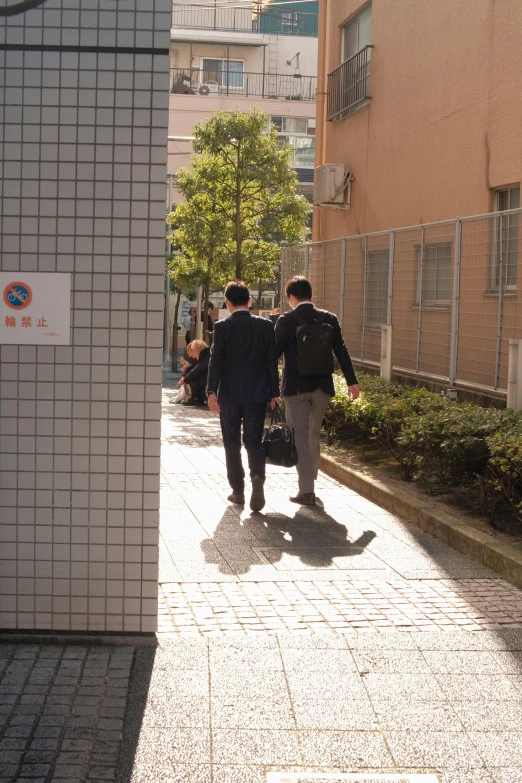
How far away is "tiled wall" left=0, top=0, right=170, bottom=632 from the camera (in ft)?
15.8

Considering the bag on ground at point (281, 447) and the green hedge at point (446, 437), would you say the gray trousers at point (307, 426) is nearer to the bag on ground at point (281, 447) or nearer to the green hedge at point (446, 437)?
the bag on ground at point (281, 447)

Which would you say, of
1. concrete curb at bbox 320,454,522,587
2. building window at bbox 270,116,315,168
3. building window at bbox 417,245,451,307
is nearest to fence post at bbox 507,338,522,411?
concrete curb at bbox 320,454,522,587

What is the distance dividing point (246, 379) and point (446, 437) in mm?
1604

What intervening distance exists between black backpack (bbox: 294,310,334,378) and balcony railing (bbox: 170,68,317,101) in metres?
40.0

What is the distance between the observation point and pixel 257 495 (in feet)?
28.4

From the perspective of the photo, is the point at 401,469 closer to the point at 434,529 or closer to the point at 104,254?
the point at 434,529

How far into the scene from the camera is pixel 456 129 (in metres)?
14.2

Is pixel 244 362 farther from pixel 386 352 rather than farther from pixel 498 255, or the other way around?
pixel 386 352

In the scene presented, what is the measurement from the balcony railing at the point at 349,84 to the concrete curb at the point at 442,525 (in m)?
9.69

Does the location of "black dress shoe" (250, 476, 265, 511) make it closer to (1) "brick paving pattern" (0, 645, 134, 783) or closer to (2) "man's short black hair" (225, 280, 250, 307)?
(2) "man's short black hair" (225, 280, 250, 307)

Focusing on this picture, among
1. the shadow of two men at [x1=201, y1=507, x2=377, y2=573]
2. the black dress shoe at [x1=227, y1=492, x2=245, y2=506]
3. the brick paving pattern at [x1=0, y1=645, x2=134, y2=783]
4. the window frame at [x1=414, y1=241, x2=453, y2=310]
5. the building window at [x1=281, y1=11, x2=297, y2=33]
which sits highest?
the building window at [x1=281, y1=11, x2=297, y2=33]

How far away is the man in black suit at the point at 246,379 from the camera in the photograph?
8.65 metres

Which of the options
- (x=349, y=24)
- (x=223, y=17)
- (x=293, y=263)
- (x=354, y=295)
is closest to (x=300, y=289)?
(x=354, y=295)

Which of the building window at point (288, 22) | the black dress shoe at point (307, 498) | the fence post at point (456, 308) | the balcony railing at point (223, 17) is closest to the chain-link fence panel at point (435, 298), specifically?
the fence post at point (456, 308)
